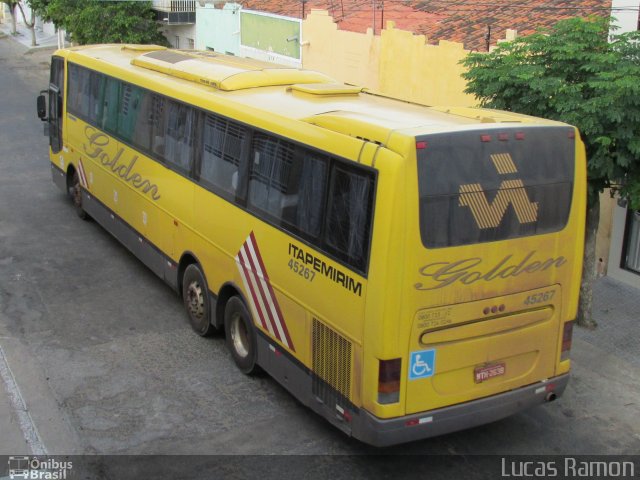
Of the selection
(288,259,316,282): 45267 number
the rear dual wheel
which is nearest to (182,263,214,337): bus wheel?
the rear dual wheel

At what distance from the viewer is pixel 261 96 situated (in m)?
8.84

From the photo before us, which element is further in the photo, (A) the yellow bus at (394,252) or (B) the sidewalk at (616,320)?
(B) the sidewalk at (616,320)

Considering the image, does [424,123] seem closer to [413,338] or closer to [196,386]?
[413,338]

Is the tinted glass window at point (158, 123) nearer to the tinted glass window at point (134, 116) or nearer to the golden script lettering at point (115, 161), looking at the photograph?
the tinted glass window at point (134, 116)

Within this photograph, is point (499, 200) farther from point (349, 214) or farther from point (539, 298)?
point (349, 214)

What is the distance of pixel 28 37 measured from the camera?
165ft

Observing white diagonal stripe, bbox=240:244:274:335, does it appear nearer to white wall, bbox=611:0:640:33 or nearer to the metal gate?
the metal gate

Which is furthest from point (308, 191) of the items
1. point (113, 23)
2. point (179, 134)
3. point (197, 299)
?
point (113, 23)

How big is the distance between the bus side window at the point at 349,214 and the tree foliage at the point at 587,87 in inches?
134

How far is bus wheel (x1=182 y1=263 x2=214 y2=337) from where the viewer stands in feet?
31.6

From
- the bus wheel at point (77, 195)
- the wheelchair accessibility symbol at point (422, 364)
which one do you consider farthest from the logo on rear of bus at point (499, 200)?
the bus wheel at point (77, 195)

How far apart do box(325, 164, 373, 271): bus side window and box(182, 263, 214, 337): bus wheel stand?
10.4 feet

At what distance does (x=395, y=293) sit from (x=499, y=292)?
1.01 meters

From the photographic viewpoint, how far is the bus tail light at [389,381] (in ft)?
20.8
